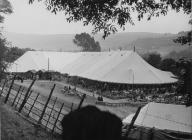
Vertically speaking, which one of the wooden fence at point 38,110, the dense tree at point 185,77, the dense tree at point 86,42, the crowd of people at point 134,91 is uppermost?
the dense tree at point 86,42

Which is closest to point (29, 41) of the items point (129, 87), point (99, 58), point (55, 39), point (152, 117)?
Result: point (55, 39)

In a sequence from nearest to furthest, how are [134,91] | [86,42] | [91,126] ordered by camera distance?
[91,126] < [134,91] < [86,42]

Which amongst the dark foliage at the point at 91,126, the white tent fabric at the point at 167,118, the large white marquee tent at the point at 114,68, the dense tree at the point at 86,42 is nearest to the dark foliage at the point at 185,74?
the white tent fabric at the point at 167,118

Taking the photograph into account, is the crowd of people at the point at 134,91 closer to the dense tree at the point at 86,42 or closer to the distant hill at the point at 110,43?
the dense tree at the point at 86,42

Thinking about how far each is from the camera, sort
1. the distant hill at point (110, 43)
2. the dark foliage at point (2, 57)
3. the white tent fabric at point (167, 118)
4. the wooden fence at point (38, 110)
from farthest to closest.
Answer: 1. the distant hill at point (110, 43)
2. the dark foliage at point (2, 57)
3. the wooden fence at point (38, 110)
4. the white tent fabric at point (167, 118)

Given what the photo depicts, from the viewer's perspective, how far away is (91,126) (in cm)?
177

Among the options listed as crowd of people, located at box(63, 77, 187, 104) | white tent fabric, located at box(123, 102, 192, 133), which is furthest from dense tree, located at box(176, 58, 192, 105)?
crowd of people, located at box(63, 77, 187, 104)

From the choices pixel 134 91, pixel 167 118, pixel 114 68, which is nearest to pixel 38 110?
pixel 167 118

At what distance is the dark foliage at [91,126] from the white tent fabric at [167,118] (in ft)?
26.4

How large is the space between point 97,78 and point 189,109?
19810 mm

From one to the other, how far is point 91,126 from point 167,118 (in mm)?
8843

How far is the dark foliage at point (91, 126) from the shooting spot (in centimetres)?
173

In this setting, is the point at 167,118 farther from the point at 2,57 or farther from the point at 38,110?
the point at 38,110

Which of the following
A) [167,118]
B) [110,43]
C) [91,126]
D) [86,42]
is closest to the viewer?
[91,126]
